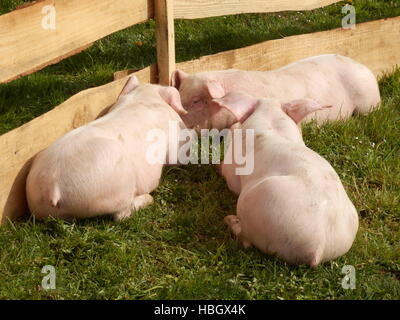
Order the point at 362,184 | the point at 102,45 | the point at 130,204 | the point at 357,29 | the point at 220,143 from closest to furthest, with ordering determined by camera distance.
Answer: the point at 130,204 → the point at 362,184 → the point at 220,143 → the point at 357,29 → the point at 102,45

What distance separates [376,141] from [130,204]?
1909 millimetres

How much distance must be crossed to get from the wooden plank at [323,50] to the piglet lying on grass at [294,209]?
1543mm

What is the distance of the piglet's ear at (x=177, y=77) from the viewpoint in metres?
5.57

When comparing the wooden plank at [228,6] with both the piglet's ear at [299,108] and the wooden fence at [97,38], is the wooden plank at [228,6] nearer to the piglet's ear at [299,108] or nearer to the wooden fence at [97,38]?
the wooden fence at [97,38]

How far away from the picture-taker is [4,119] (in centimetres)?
582

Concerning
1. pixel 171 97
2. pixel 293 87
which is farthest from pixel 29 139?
pixel 293 87

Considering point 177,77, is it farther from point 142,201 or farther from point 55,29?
point 142,201

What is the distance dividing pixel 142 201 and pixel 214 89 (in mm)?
1056

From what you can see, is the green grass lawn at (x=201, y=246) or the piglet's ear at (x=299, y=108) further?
the piglet's ear at (x=299, y=108)

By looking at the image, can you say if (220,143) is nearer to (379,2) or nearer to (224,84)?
(224,84)

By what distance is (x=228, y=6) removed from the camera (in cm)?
595

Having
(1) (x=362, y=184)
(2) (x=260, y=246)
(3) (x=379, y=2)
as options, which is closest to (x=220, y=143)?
(1) (x=362, y=184)

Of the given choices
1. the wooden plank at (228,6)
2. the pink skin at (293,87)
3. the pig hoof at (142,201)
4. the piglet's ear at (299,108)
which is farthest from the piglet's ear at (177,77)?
the pig hoof at (142,201)
